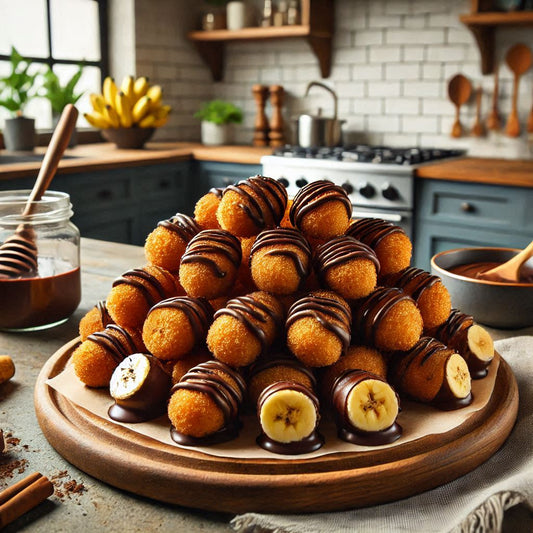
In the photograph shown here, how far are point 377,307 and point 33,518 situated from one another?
1.37 ft

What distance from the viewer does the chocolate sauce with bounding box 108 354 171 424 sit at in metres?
0.73

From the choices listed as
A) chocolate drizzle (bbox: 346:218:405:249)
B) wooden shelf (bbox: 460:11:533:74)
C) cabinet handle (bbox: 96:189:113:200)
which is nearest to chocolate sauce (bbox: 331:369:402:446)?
chocolate drizzle (bbox: 346:218:405:249)

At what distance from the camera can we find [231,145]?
4.39m

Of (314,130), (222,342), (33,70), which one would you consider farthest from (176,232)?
(33,70)

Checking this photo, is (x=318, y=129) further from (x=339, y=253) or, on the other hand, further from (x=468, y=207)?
(x=339, y=253)

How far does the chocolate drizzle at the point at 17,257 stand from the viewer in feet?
3.65

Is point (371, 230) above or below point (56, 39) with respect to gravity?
below

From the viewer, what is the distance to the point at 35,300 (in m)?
1.12

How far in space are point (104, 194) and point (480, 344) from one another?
2677 millimetres

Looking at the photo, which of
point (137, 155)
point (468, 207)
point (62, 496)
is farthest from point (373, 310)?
point (137, 155)

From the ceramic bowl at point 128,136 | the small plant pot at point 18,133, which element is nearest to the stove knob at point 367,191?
the ceramic bowl at point 128,136

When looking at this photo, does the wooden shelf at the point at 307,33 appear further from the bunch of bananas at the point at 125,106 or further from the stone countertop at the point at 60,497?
the stone countertop at the point at 60,497

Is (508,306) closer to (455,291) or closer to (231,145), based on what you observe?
(455,291)

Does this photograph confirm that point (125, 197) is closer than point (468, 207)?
No
